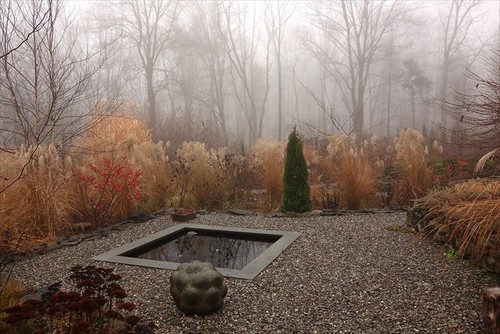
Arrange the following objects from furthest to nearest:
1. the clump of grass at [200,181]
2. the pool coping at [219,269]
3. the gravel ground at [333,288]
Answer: the clump of grass at [200,181] < the pool coping at [219,269] < the gravel ground at [333,288]

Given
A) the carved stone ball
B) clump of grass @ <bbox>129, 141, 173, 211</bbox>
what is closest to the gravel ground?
the carved stone ball

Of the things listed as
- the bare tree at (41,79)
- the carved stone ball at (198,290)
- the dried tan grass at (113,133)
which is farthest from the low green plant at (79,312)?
the dried tan grass at (113,133)

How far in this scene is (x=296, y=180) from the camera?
5957 millimetres

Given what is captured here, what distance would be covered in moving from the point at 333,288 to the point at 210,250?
6.04ft

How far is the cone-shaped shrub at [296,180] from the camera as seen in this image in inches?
234

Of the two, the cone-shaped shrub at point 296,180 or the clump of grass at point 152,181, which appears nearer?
the cone-shaped shrub at point 296,180

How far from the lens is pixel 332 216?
5742mm

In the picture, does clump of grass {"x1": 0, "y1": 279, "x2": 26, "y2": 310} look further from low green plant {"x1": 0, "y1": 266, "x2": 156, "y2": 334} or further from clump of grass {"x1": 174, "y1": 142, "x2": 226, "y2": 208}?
clump of grass {"x1": 174, "y1": 142, "x2": 226, "y2": 208}

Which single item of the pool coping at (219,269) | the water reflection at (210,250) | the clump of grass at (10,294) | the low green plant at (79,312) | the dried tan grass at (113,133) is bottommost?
the water reflection at (210,250)

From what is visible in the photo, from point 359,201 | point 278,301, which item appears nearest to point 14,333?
point 278,301

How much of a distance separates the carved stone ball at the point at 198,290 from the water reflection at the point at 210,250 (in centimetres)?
114

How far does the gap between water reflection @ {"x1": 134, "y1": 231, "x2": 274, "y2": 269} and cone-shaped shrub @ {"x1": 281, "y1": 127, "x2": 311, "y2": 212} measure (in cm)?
146

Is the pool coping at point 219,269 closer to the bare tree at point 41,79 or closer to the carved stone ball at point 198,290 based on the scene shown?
the carved stone ball at point 198,290

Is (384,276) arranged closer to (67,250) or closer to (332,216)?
(332,216)
